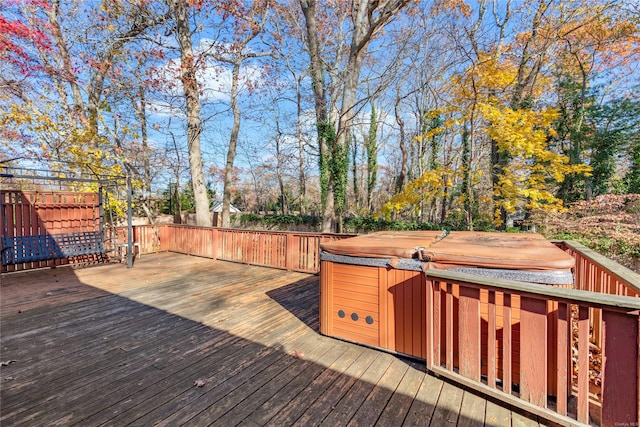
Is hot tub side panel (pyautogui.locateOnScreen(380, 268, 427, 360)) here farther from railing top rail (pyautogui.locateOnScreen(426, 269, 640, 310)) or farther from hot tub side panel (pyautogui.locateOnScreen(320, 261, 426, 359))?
railing top rail (pyautogui.locateOnScreen(426, 269, 640, 310))

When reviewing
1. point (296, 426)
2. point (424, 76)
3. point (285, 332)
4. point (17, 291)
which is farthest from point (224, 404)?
point (424, 76)

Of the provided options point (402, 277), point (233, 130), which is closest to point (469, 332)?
point (402, 277)

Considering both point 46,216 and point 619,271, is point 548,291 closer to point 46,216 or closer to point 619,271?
point 619,271

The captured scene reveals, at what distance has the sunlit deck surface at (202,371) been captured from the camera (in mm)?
1737

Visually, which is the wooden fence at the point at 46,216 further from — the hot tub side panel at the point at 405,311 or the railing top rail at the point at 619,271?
the railing top rail at the point at 619,271

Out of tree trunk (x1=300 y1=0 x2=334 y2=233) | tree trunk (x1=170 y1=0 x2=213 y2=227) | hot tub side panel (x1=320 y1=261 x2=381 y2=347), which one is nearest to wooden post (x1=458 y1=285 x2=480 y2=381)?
hot tub side panel (x1=320 y1=261 x2=381 y2=347)

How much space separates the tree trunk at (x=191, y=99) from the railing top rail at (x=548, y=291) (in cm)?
830

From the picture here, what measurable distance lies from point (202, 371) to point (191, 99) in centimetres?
844

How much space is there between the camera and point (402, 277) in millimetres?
2344

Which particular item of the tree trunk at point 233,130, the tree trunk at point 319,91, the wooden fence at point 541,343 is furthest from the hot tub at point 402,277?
the tree trunk at point 233,130

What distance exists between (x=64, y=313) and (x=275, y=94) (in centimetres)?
981

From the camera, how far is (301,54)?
10234 mm

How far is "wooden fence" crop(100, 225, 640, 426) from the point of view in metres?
1.39

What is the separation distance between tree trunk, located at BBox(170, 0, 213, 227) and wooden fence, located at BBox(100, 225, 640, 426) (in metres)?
8.30
